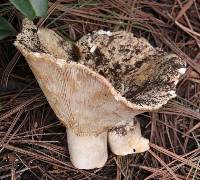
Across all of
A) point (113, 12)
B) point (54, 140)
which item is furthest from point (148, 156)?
point (113, 12)

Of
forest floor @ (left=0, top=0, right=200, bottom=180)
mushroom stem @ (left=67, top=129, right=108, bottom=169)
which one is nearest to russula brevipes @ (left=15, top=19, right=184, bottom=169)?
mushroom stem @ (left=67, top=129, right=108, bottom=169)

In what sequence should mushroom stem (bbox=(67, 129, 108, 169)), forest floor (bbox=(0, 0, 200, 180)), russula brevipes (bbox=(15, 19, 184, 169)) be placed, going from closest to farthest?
1. russula brevipes (bbox=(15, 19, 184, 169))
2. mushroom stem (bbox=(67, 129, 108, 169))
3. forest floor (bbox=(0, 0, 200, 180))

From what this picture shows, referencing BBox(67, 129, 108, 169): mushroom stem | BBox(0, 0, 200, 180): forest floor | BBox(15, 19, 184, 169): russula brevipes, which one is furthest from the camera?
BBox(0, 0, 200, 180): forest floor

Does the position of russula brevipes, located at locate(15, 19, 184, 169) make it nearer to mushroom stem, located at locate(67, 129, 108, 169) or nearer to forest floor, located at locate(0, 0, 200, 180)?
mushroom stem, located at locate(67, 129, 108, 169)

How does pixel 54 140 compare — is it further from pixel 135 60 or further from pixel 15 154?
pixel 135 60

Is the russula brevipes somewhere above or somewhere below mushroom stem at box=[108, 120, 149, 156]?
above

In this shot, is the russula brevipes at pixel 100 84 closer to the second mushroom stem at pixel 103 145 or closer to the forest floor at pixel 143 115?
the second mushroom stem at pixel 103 145

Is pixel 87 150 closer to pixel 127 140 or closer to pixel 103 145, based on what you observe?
pixel 103 145
